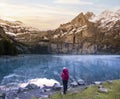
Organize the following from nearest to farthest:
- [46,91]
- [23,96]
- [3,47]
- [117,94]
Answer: [117,94], [23,96], [46,91], [3,47]

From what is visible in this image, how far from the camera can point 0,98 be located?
32.3m

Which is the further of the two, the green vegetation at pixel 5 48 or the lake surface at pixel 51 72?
the green vegetation at pixel 5 48

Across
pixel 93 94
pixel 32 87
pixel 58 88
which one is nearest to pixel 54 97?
pixel 93 94

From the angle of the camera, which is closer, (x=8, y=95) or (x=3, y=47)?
(x=8, y=95)

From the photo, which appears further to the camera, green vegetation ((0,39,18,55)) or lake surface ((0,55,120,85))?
green vegetation ((0,39,18,55))

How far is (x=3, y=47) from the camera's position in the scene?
16800 cm

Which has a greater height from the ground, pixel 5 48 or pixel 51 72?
pixel 5 48

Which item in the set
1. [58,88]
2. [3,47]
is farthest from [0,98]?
[3,47]

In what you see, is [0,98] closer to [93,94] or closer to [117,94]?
[93,94]

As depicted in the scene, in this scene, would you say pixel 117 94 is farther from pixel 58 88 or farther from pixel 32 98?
pixel 58 88

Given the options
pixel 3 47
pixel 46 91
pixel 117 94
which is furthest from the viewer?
pixel 3 47

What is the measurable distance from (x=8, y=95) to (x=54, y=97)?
267 inches

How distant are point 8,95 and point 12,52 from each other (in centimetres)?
14289

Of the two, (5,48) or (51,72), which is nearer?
(51,72)
